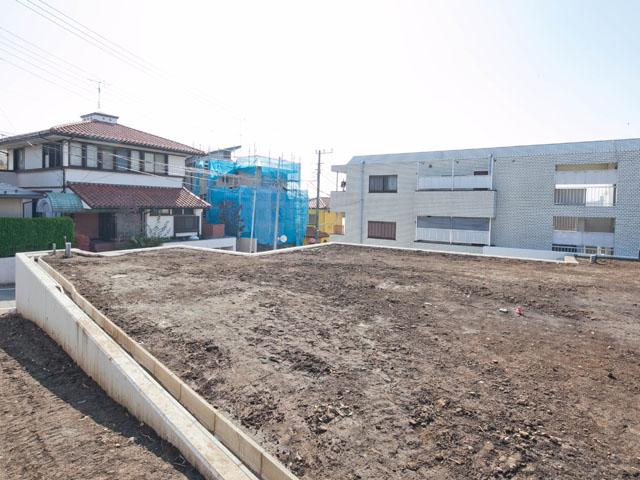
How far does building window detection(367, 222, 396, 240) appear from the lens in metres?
22.5

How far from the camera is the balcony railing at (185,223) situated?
2106cm

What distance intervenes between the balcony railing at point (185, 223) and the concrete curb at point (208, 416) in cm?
1694

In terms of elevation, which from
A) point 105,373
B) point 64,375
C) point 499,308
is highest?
point 499,308

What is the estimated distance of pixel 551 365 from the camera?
3518mm

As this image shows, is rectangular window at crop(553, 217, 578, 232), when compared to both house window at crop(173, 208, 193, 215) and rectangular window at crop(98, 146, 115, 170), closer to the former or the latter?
house window at crop(173, 208, 193, 215)

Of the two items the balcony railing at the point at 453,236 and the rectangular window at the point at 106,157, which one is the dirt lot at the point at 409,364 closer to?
the balcony railing at the point at 453,236

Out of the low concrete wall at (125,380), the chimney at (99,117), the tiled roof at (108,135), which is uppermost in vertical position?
the chimney at (99,117)

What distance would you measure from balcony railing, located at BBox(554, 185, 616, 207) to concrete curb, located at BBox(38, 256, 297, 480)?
19073 mm

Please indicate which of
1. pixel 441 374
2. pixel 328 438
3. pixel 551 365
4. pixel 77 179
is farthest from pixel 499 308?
pixel 77 179

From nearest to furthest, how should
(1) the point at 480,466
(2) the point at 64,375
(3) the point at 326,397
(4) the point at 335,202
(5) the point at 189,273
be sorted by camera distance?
(1) the point at 480,466, (3) the point at 326,397, (2) the point at 64,375, (5) the point at 189,273, (4) the point at 335,202

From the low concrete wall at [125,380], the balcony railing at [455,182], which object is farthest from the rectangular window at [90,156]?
the balcony railing at [455,182]

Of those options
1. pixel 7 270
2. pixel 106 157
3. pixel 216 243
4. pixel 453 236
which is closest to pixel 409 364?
pixel 7 270

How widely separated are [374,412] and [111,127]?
22202mm

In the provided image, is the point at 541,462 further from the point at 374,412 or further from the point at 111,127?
the point at 111,127
